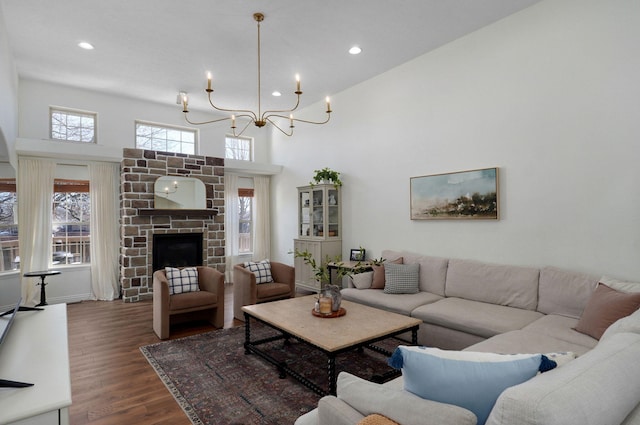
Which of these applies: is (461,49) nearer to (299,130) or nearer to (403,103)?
(403,103)

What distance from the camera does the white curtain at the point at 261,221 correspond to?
23.9ft

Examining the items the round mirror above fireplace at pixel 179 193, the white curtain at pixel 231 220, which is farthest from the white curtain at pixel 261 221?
the round mirror above fireplace at pixel 179 193

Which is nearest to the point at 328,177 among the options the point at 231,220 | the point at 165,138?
the point at 231,220

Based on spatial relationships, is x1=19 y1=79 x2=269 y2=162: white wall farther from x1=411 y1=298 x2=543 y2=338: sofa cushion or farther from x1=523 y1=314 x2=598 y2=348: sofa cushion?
x1=523 y1=314 x2=598 y2=348: sofa cushion

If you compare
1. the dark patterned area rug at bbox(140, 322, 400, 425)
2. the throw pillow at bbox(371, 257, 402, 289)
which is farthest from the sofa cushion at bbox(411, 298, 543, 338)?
the throw pillow at bbox(371, 257, 402, 289)

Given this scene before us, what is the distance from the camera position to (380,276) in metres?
4.24

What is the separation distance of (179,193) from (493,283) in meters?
5.06

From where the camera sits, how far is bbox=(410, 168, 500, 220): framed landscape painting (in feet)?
12.4

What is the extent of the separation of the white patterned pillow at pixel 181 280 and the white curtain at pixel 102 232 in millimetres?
2200

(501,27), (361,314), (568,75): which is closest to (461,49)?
(501,27)

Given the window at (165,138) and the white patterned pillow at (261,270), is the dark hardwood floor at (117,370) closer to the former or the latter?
the white patterned pillow at (261,270)

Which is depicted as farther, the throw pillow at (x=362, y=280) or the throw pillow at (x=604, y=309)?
the throw pillow at (x=362, y=280)

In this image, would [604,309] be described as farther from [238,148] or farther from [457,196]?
[238,148]

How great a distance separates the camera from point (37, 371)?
1.66 m
